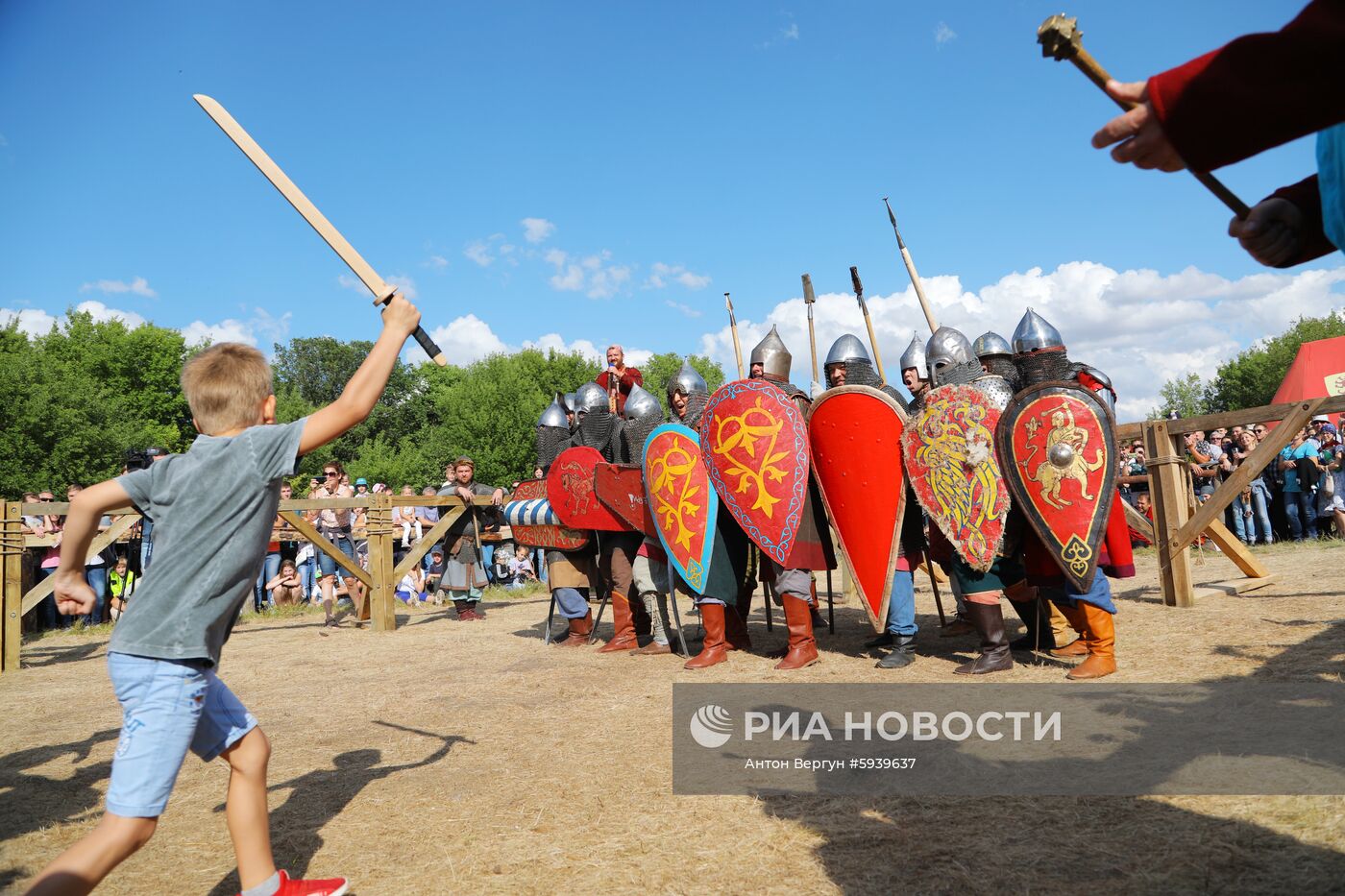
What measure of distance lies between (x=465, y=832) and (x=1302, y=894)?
7.15ft

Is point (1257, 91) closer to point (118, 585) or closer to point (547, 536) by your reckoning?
point (547, 536)

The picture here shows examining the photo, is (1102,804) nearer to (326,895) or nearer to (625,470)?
(326,895)

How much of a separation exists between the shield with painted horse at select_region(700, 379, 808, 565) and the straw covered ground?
0.83 meters

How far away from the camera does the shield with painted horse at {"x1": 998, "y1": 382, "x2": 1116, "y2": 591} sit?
398cm

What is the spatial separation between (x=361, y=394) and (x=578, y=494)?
4147 mm

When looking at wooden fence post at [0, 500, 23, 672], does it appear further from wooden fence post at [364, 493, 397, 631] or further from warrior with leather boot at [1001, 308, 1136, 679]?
warrior with leather boot at [1001, 308, 1136, 679]

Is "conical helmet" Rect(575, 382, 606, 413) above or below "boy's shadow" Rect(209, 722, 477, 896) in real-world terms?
above

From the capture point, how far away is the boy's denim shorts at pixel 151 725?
185 centimetres

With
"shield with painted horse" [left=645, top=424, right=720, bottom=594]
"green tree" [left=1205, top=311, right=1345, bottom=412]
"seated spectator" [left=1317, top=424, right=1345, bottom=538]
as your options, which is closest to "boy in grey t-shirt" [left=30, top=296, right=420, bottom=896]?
"shield with painted horse" [left=645, top=424, right=720, bottom=594]

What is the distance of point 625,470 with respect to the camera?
5.78 metres

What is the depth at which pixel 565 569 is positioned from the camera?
653 centimetres

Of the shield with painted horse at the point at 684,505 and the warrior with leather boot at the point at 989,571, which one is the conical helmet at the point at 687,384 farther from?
the warrior with leather boot at the point at 989,571

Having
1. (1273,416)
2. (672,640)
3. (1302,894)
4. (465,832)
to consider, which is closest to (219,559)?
(465,832)

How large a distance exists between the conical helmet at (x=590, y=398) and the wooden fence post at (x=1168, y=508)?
12.9 ft
